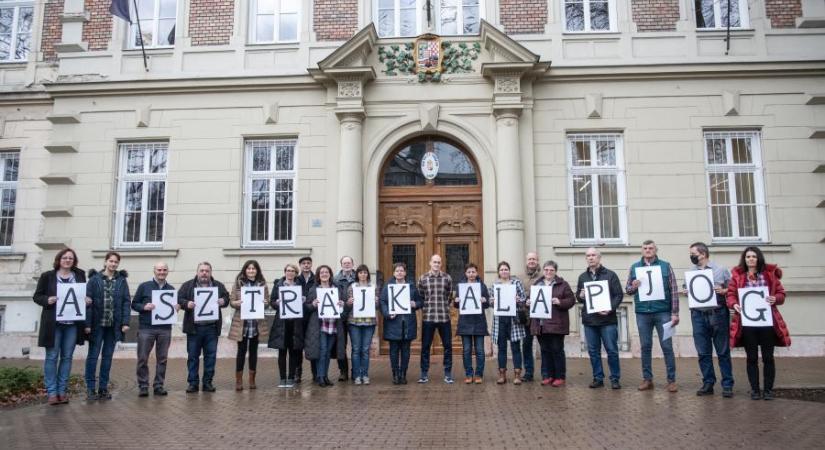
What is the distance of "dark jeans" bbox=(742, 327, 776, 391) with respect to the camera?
25.3ft

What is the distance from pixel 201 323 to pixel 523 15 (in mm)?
9312

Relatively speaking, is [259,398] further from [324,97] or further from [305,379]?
[324,97]

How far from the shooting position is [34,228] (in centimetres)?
1431

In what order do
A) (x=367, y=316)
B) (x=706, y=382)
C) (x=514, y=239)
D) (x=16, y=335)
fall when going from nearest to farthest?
1. (x=706, y=382)
2. (x=367, y=316)
3. (x=514, y=239)
4. (x=16, y=335)

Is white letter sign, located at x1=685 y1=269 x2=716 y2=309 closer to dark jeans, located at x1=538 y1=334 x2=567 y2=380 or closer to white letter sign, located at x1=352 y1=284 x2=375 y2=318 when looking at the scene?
dark jeans, located at x1=538 y1=334 x2=567 y2=380

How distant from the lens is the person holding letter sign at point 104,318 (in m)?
8.38

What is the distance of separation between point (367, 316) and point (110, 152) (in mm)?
8027

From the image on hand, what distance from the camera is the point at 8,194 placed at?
14.7 metres

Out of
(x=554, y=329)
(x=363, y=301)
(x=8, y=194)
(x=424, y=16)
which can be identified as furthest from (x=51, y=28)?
(x=554, y=329)

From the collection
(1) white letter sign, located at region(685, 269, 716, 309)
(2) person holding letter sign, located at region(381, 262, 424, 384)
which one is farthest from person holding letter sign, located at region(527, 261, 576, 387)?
(2) person holding letter sign, located at region(381, 262, 424, 384)

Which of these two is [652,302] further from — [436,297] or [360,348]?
[360,348]

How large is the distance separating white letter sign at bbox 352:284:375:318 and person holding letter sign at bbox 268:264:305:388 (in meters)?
0.77

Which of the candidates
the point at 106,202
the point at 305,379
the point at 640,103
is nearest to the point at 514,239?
the point at 640,103

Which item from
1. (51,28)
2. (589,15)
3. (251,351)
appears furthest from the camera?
(51,28)
